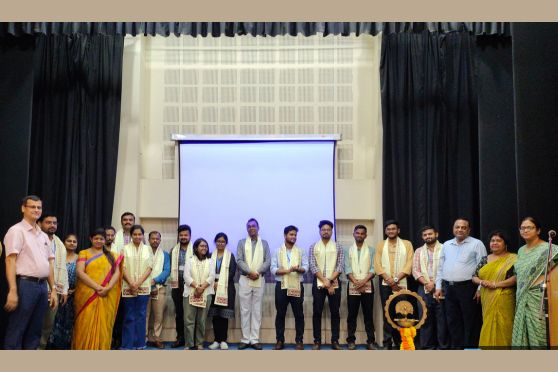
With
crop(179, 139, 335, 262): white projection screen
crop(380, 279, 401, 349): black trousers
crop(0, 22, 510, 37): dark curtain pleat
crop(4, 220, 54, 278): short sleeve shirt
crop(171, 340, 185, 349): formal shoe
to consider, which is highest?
crop(0, 22, 510, 37): dark curtain pleat

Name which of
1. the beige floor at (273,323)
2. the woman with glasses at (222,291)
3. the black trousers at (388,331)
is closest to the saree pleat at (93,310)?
the woman with glasses at (222,291)

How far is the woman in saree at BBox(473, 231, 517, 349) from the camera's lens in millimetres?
6172

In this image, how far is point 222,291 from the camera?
708 cm

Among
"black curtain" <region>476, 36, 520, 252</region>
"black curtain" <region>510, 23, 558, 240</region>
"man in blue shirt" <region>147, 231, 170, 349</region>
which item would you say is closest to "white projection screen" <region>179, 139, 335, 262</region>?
"man in blue shirt" <region>147, 231, 170, 349</region>

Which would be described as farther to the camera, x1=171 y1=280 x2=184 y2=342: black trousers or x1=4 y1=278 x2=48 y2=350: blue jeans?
x1=171 y1=280 x2=184 y2=342: black trousers

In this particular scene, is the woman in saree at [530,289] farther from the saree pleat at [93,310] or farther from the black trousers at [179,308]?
the saree pleat at [93,310]

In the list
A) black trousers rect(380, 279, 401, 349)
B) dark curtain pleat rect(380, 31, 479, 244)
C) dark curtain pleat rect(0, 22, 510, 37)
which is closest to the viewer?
dark curtain pleat rect(0, 22, 510, 37)

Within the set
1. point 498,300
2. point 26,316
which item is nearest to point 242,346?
point 26,316

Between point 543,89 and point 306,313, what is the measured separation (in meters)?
3.33

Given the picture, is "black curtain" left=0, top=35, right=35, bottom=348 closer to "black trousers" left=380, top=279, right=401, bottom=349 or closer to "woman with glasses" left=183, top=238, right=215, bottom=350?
"woman with glasses" left=183, top=238, right=215, bottom=350

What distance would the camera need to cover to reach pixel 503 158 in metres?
7.15

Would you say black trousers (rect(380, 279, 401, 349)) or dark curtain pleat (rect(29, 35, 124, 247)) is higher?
dark curtain pleat (rect(29, 35, 124, 247))

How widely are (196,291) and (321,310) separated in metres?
1.27

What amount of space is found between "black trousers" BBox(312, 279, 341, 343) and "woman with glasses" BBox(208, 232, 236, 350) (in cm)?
84
